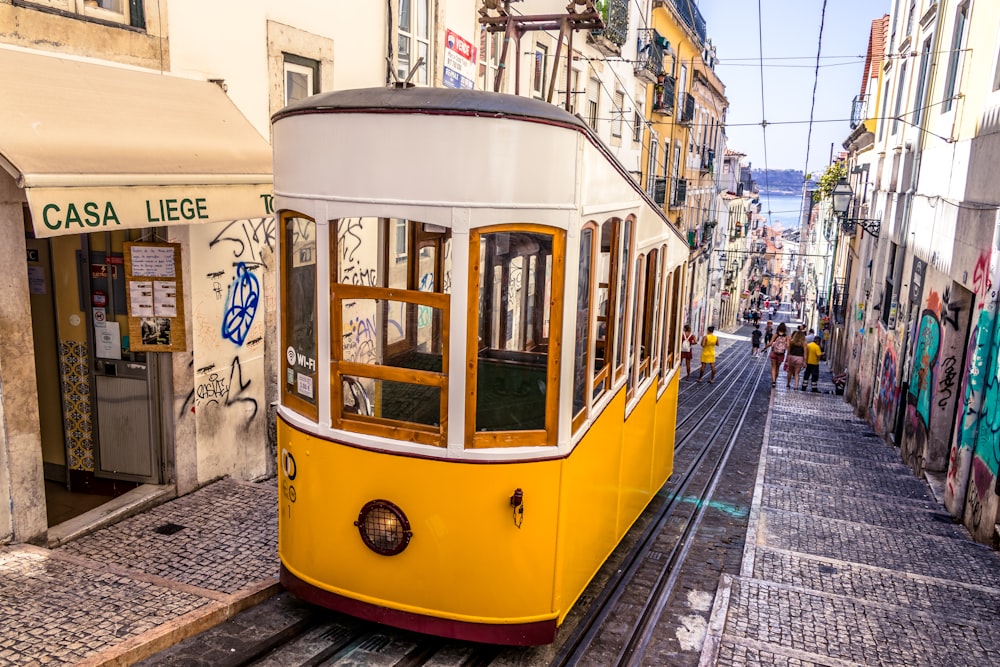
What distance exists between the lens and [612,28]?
19.0 m

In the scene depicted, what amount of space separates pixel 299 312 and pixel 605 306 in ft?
6.52

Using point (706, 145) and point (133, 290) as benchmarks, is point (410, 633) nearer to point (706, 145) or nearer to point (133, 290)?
point (133, 290)

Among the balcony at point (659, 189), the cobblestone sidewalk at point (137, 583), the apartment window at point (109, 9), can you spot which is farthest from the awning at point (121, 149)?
the balcony at point (659, 189)

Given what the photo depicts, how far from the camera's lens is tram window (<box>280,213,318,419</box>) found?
4.59 meters

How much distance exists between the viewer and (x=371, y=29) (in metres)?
9.15

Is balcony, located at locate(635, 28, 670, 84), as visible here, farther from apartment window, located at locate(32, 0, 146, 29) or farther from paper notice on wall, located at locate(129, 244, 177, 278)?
paper notice on wall, located at locate(129, 244, 177, 278)

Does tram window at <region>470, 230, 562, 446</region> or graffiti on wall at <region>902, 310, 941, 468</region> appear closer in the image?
tram window at <region>470, 230, 562, 446</region>

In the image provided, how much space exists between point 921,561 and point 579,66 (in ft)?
44.8

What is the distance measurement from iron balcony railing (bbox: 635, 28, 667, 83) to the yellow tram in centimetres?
1979

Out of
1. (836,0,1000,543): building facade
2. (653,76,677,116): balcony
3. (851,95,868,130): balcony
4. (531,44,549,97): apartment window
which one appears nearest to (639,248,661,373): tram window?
(836,0,1000,543): building facade

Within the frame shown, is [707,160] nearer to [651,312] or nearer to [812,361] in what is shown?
[812,361]

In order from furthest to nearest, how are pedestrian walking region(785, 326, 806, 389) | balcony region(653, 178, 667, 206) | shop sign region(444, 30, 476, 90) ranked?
balcony region(653, 178, 667, 206) < pedestrian walking region(785, 326, 806, 389) < shop sign region(444, 30, 476, 90)

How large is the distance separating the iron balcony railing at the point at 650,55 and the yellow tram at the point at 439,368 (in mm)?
19795

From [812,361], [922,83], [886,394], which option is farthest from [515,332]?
[812,361]
